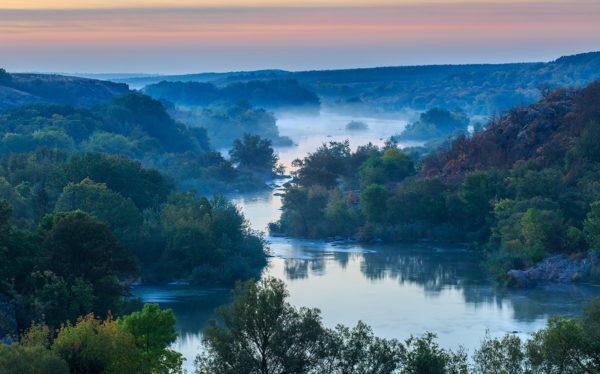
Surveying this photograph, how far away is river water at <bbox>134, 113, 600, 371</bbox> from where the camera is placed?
37312 millimetres

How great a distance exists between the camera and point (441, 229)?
185 feet

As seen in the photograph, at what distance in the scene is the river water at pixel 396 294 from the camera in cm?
3731

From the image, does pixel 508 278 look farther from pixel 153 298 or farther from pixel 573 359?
pixel 573 359

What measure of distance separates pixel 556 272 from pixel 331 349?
68.6 ft

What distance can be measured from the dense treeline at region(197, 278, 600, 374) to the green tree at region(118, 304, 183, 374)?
0.81 meters

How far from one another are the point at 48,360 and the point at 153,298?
68.2 ft

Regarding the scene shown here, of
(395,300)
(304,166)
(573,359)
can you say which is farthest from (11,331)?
(304,166)

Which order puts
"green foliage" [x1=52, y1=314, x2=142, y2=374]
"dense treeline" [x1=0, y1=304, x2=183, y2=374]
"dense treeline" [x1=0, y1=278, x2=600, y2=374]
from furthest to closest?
"dense treeline" [x1=0, y1=278, x2=600, y2=374] → "green foliage" [x1=52, y1=314, x2=142, y2=374] → "dense treeline" [x1=0, y1=304, x2=183, y2=374]

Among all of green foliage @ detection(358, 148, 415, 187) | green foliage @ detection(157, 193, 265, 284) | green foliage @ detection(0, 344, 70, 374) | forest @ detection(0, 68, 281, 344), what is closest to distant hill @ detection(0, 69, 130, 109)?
forest @ detection(0, 68, 281, 344)

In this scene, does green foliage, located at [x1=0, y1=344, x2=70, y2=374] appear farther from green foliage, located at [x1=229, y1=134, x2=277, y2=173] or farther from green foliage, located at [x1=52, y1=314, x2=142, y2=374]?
green foliage, located at [x1=229, y1=134, x2=277, y2=173]

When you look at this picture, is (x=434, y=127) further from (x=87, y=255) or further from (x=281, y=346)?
(x=281, y=346)

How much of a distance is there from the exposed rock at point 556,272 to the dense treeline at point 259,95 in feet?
471

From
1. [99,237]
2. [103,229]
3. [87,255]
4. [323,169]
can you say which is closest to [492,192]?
[323,169]

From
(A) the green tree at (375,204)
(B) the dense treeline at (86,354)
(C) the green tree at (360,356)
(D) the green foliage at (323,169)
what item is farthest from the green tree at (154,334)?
(D) the green foliage at (323,169)
